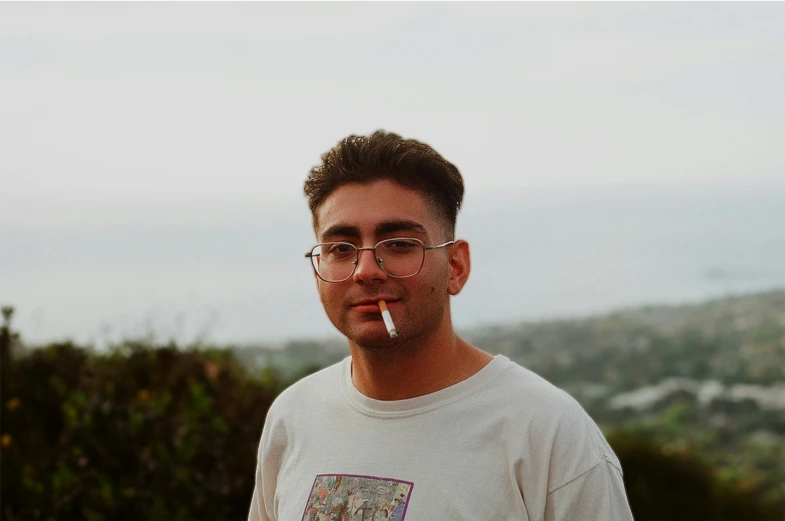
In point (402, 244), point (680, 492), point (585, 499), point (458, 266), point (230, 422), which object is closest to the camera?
point (585, 499)

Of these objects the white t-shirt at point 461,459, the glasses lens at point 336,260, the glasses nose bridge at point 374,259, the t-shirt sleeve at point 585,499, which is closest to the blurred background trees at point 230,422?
the white t-shirt at point 461,459

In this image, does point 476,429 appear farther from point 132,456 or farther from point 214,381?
point 214,381

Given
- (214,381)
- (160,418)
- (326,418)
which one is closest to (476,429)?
(326,418)

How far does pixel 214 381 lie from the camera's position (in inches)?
218

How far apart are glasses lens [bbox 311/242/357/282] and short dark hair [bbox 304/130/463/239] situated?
17 centimetres

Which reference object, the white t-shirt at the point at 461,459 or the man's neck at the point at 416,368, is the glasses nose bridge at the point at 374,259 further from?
the white t-shirt at the point at 461,459

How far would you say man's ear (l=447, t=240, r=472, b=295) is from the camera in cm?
249

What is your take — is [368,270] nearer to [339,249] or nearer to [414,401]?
[339,249]

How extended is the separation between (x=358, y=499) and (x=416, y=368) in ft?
1.20

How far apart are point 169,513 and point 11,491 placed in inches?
33.2

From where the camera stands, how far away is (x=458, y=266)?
8.26ft

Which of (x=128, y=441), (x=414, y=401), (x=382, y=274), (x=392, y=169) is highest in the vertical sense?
A: (x=392, y=169)

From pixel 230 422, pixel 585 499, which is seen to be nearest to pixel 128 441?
pixel 230 422

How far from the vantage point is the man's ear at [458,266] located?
98.0 inches
